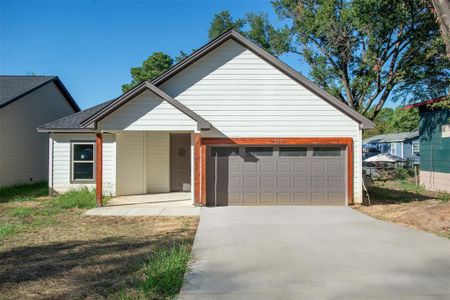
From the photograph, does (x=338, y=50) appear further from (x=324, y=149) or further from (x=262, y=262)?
(x=262, y=262)

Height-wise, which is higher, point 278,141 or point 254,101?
point 254,101

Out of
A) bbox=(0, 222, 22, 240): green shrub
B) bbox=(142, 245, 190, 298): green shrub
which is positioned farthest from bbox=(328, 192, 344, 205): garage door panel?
bbox=(0, 222, 22, 240): green shrub

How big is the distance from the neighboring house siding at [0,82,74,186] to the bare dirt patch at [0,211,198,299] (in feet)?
27.4

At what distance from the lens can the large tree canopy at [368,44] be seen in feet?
62.7

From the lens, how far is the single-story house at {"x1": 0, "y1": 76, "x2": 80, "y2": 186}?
16.9m

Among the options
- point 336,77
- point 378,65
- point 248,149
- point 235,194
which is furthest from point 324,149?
point 336,77

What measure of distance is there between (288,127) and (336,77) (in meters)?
12.6

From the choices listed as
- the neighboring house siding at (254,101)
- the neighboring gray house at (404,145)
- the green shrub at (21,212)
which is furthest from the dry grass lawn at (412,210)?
the neighboring gray house at (404,145)

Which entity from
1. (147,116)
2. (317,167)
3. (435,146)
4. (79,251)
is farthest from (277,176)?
(435,146)

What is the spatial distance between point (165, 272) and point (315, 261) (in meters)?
2.54

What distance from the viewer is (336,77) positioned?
23969mm

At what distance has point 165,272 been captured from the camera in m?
5.43

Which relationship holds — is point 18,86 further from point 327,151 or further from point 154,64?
point 154,64

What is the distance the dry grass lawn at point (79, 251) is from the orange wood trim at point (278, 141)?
3.36 metres
